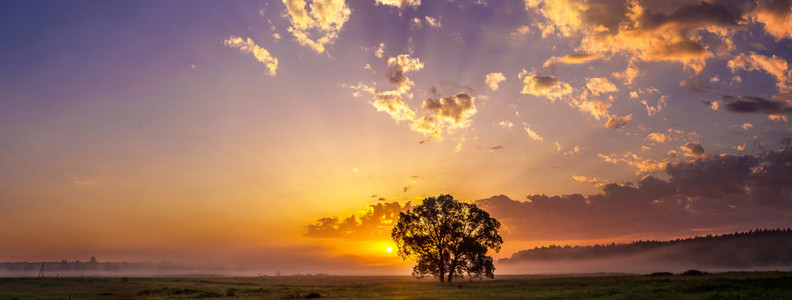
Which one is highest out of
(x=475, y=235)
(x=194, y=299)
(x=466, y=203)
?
(x=466, y=203)

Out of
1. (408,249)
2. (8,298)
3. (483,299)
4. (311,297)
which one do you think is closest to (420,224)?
(408,249)

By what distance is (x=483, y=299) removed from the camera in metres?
40.6

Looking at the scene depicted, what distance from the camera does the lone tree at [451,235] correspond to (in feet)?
271

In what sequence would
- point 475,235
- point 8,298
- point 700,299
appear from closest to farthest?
1. point 700,299
2. point 8,298
3. point 475,235

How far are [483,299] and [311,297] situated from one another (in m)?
19.1

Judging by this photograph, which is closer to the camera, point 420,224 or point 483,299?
point 483,299

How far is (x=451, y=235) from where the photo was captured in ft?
274

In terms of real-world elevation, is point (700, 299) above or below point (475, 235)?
below

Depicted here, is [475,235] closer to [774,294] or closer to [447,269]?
[447,269]

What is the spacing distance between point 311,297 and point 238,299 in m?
7.67

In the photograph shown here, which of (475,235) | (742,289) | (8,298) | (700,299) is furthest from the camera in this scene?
(475,235)

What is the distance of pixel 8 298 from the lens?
169 feet

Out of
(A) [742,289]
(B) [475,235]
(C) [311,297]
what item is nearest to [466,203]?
(B) [475,235]

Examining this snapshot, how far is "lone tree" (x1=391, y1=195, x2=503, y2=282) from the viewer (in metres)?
82.7
